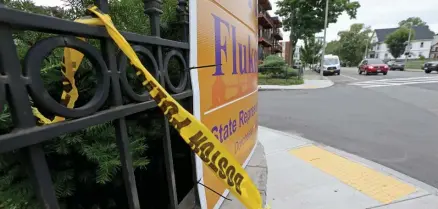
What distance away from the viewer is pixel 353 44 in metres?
63.7

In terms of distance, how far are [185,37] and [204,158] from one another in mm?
694

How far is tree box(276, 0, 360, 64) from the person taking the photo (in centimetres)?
2520

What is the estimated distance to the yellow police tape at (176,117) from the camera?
2.64 ft

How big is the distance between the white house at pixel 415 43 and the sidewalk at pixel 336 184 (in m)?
76.9

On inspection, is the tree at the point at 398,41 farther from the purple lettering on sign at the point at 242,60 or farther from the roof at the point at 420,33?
the purple lettering on sign at the point at 242,60

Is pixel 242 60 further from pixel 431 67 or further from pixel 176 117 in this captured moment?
pixel 431 67

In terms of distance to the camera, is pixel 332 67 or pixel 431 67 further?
pixel 431 67

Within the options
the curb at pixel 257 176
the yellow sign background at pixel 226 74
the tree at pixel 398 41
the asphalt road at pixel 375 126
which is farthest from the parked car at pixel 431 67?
the tree at pixel 398 41

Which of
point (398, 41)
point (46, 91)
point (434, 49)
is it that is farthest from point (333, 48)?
point (46, 91)

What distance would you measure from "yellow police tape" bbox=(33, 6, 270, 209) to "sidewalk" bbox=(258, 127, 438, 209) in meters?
1.85

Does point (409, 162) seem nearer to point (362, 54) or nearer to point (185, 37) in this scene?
point (185, 37)

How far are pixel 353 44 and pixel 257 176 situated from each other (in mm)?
72644

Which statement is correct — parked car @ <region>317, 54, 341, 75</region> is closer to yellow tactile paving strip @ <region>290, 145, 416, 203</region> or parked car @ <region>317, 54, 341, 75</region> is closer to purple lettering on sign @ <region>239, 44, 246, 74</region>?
yellow tactile paving strip @ <region>290, 145, 416, 203</region>

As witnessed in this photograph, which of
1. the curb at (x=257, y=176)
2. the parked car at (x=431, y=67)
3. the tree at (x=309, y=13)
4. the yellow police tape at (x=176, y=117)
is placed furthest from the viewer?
the tree at (x=309, y=13)
